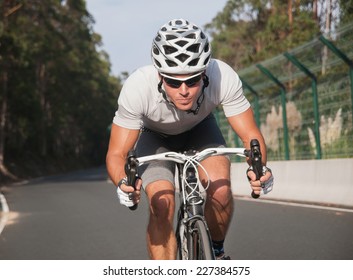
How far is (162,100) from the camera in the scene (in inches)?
182

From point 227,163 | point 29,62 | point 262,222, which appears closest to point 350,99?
point 262,222

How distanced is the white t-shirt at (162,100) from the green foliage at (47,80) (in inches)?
1315

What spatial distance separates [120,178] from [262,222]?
612cm

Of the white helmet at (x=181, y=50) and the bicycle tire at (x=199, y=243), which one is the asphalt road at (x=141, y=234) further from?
the white helmet at (x=181, y=50)

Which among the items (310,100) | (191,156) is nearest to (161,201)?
(191,156)

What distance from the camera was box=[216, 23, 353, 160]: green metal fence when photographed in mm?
13094

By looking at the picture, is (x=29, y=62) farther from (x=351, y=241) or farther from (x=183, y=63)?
(x=183, y=63)

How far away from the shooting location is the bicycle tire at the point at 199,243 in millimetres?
3889

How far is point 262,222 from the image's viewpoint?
10.3 meters

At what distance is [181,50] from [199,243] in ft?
3.80

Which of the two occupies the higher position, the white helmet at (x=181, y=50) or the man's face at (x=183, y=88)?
the white helmet at (x=181, y=50)

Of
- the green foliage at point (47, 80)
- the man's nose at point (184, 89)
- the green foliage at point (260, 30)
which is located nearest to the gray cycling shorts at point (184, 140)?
the man's nose at point (184, 89)

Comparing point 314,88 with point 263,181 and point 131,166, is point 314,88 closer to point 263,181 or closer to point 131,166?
point 263,181

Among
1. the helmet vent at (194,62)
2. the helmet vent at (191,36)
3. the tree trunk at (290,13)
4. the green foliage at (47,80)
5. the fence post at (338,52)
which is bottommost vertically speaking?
the green foliage at (47,80)
